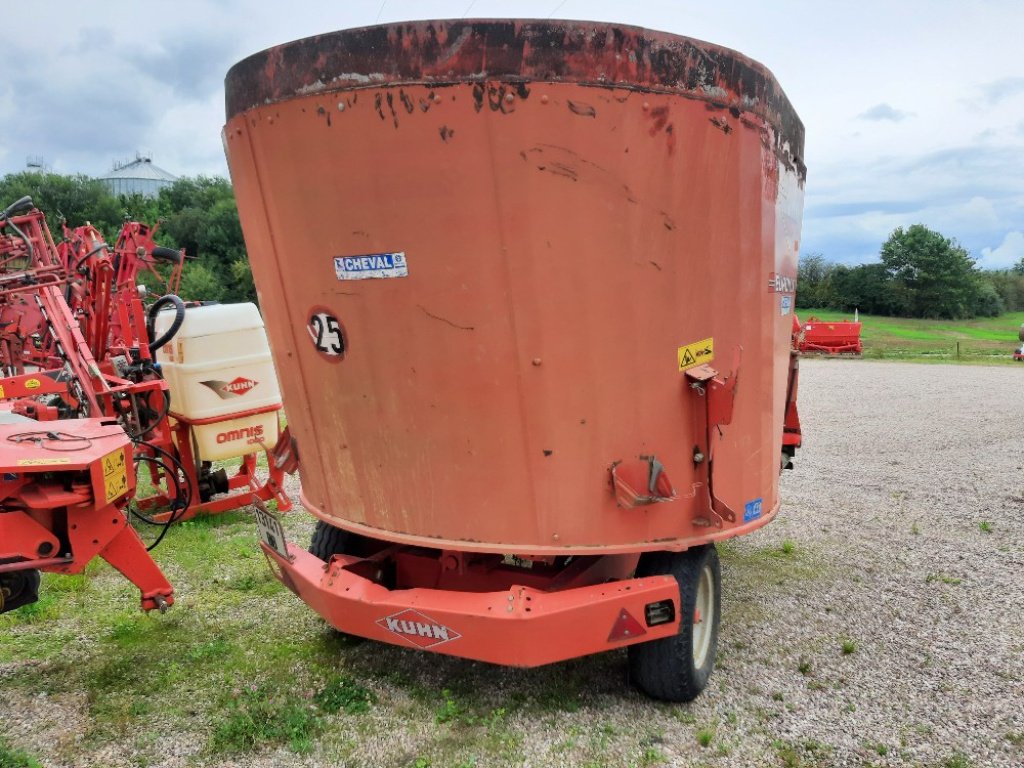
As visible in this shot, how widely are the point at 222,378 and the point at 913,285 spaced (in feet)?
181

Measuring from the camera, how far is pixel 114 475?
3.07 metres

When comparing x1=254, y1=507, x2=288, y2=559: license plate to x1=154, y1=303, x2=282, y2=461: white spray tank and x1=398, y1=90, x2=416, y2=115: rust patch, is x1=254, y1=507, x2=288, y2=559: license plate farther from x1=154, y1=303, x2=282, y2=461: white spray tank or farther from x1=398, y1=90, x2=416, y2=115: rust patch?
x1=154, y1=303, x2=282, y2=461: white spray tank

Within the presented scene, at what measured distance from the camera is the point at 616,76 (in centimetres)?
254

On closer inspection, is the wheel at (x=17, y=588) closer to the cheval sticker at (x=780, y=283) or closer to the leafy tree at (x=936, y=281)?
the cheval sticker at (x=780, y=283)

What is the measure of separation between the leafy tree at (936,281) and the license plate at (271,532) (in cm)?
5486

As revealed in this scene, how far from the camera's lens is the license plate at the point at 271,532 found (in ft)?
11.2

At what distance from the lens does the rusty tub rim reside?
97.3 inches

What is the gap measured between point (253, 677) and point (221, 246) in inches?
1582

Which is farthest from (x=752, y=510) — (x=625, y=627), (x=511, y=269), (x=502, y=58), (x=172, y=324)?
(x=172, y=324)

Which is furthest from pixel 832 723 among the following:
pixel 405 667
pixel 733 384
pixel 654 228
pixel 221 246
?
pixel 221 246

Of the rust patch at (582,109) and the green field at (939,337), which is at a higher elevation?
the rust patch at (582,109)

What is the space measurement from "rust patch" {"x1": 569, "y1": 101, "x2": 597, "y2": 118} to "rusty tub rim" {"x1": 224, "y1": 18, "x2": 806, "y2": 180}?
0.07m

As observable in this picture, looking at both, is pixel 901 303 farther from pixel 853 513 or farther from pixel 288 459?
pixel 288 459

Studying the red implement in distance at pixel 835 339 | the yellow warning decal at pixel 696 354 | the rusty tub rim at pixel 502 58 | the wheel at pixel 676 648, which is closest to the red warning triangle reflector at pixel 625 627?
the wheel at pixel 676 648
